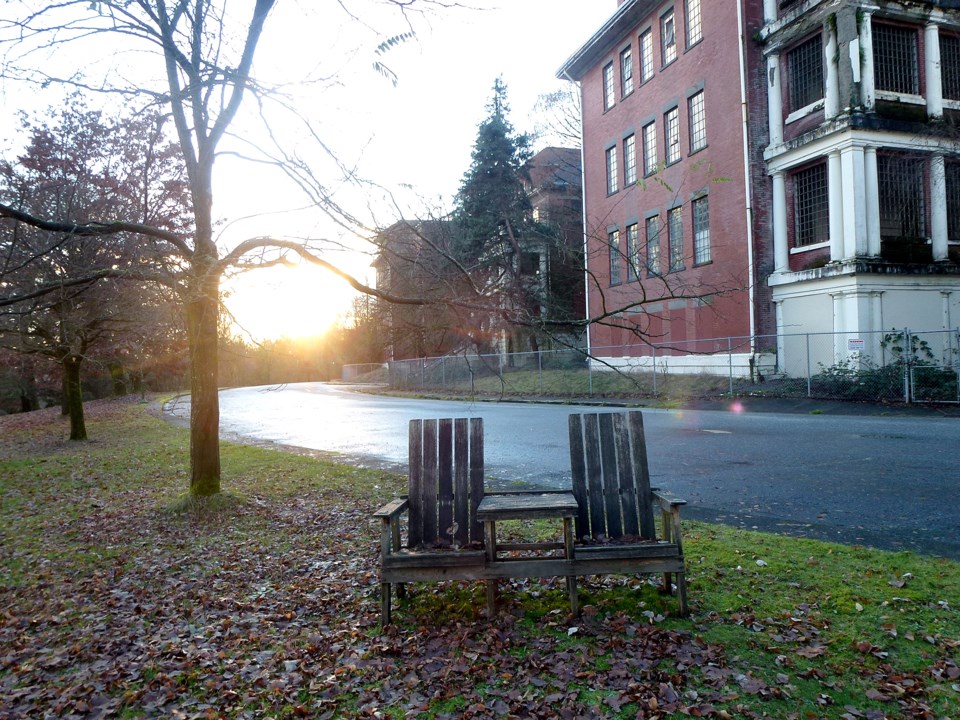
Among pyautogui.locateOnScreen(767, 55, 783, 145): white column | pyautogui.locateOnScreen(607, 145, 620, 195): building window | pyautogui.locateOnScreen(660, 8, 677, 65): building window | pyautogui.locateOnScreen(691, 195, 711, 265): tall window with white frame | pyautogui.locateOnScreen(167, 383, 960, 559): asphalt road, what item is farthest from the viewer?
pyautogui.locateOnScreen(607, 145, 620, 195): building window

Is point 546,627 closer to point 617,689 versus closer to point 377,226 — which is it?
point 617,689

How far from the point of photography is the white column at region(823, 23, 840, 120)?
2219 cm

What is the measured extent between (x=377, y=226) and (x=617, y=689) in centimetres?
375

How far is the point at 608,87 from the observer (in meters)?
32.7

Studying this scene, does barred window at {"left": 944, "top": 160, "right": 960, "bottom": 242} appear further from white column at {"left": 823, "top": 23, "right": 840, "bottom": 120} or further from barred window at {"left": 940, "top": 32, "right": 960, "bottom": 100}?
white column at {"left": 823, "top": 23, "right": 840, "bottom": 120}

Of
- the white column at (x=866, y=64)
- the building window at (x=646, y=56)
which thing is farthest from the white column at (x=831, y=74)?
the building window at (x=646, y=56)

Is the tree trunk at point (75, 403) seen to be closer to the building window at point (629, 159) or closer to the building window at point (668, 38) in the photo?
the building window at point (629, 159)

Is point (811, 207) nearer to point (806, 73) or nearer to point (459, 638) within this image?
point (806, 73)

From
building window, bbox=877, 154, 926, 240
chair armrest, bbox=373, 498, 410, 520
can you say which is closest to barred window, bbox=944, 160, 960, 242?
building window, bbox=877, 154, 926, 240

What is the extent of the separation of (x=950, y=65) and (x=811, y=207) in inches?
233

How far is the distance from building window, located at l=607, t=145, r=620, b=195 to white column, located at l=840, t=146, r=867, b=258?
11.4 m

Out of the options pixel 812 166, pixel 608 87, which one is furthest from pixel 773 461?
pixel 608 87

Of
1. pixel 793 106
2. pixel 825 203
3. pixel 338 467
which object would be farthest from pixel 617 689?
pixel 793 106

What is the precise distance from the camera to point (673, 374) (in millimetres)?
26781
